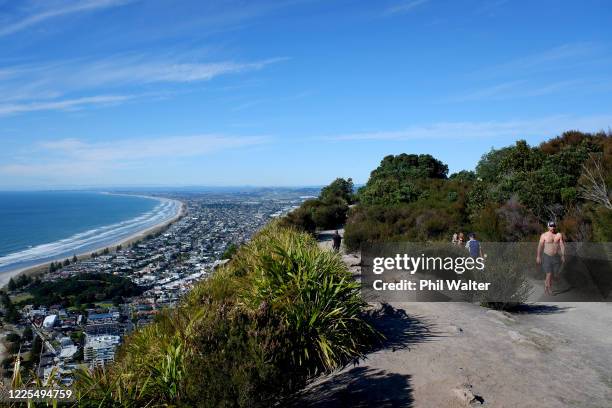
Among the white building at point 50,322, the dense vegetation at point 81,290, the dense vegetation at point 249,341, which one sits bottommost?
the dense vegetation at point 81,290

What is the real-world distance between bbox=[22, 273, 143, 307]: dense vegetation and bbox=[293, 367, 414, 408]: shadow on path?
41.7 ft

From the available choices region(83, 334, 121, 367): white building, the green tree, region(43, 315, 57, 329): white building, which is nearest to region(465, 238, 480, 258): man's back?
region(83, 334, 121, 367): white building

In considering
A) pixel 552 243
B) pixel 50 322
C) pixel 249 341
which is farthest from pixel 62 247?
pixel 249 341

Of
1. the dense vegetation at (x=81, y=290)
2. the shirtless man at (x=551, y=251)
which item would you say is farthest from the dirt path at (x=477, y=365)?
the dense vegetation at (x=81, y=290)

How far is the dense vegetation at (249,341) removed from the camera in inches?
167

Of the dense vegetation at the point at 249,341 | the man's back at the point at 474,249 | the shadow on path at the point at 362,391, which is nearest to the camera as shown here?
the dense vegetation at the point at 249,341

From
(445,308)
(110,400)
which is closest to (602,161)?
(445,308)

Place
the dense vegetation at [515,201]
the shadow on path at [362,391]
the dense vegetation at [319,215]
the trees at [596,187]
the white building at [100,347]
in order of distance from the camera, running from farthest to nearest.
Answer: the dense vegetation at [319,215] → the dense vegetation at [515,201] → the trees at [596,187] → the white building at [100,347] → the shadow on path at [362,391]

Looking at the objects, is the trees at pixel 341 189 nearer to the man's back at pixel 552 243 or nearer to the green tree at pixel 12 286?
the green tree at pixel 12 286

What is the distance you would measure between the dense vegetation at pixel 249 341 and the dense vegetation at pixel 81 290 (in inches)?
408

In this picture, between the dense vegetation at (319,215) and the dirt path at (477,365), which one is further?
the dense vegetation at (319,215)

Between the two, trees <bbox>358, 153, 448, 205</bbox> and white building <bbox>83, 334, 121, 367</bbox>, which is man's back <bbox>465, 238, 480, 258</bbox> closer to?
white building <bbox>83, 334, 121, 367</bbox>

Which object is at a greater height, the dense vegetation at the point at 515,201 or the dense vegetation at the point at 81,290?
the dense vegetation at the point at 515,201

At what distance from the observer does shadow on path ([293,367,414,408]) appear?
514 centimetres
